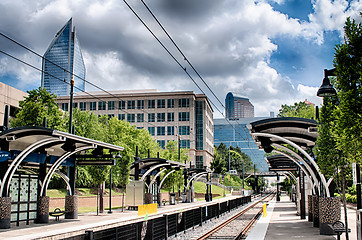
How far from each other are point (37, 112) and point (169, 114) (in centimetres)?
6826

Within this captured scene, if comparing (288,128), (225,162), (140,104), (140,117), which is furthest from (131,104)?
(288,128)

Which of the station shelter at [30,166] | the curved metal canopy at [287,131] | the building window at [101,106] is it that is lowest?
the station shelter at [30,166]

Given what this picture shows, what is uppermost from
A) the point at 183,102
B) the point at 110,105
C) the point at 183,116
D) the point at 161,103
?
the point at 183,102

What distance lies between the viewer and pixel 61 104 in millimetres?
105438

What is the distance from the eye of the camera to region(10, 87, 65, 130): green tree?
3269 centimetres

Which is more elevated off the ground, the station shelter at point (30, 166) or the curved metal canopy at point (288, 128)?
the curved metal canopy at point (288, 128)

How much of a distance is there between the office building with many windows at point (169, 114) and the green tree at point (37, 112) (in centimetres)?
6454

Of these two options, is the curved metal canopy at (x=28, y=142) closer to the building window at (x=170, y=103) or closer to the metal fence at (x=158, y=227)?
the metal fence at (x=158, y=227)

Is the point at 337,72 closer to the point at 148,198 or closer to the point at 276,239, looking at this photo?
the point at 276,239

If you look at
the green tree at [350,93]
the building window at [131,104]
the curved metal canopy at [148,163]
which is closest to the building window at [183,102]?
the building window at [131,104]

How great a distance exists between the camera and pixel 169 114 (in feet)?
330

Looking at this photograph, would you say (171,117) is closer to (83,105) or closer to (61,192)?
(83,105)

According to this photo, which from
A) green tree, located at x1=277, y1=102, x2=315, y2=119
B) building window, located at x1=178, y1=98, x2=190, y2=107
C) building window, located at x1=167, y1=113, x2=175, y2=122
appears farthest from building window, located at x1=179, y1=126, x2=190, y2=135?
green tree, located at x1=277, y1=102, x2=315, y2=119

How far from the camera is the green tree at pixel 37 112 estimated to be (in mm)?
32688
